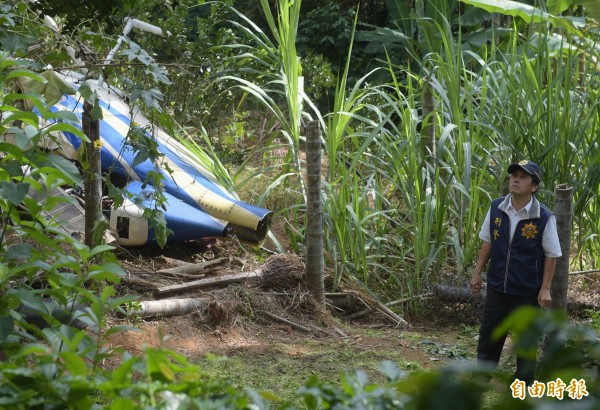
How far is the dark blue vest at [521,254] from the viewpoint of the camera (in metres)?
4.90

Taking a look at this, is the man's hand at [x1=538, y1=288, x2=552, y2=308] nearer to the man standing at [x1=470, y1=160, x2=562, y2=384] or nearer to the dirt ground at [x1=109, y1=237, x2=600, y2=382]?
the man standing at [x1=470, y1=160, x2=562, y2=384]

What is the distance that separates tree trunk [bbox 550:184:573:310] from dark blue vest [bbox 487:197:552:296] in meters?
0.35

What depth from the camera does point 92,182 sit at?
204 inches

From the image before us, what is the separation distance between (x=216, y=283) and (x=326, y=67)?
624 cm

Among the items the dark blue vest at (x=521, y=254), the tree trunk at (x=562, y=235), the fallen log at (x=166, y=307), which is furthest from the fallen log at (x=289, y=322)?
the tree trunk at (x=562, y=235)

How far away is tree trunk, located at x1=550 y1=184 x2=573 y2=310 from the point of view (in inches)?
207

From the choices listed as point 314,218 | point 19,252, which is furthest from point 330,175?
point 19,252

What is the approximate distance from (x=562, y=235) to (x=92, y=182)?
9.18 feet

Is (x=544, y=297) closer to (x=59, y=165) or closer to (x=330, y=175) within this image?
(x=330, y=175)

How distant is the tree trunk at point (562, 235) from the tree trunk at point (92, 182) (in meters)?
2.66

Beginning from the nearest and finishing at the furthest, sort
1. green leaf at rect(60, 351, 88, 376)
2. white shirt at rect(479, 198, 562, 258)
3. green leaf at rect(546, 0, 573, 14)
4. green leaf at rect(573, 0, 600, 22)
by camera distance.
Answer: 1. green leaf at rect(60, 351, 88, 376)
2. white shirt at rect(479, 198, 562, 258)
3. green leaf at rect(573, 0, 600, 22)
4. green leaf at rect(546, 0, 573, 14)

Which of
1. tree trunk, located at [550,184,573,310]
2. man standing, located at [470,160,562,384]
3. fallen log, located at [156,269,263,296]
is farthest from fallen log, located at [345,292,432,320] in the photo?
man standing, located at [470,160,562,384]

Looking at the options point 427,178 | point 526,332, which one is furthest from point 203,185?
point 526,332

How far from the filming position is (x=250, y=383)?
4.80m
